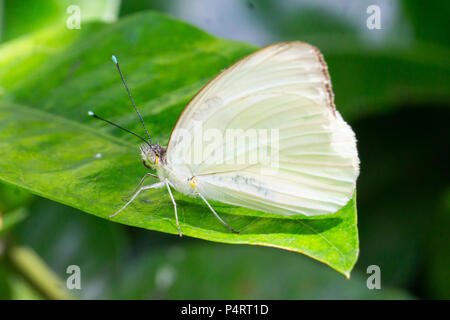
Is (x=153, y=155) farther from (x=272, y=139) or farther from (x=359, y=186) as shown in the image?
(x=359, y=186)

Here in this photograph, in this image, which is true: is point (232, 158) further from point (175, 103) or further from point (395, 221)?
point (395, 221)

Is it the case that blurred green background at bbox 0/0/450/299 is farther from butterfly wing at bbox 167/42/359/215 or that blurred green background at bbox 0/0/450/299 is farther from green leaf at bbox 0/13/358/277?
butterfly wing at bbox 167/42/359/215

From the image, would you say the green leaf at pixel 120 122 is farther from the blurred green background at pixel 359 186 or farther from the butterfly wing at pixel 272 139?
the blurred green background at pixel 359 186

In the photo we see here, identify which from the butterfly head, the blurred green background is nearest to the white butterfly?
the butterfly head

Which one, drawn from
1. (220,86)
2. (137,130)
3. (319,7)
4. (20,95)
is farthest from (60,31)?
(319,7)

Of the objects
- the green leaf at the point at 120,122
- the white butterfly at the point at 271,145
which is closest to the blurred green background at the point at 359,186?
the green leaf at the point at 120,122
